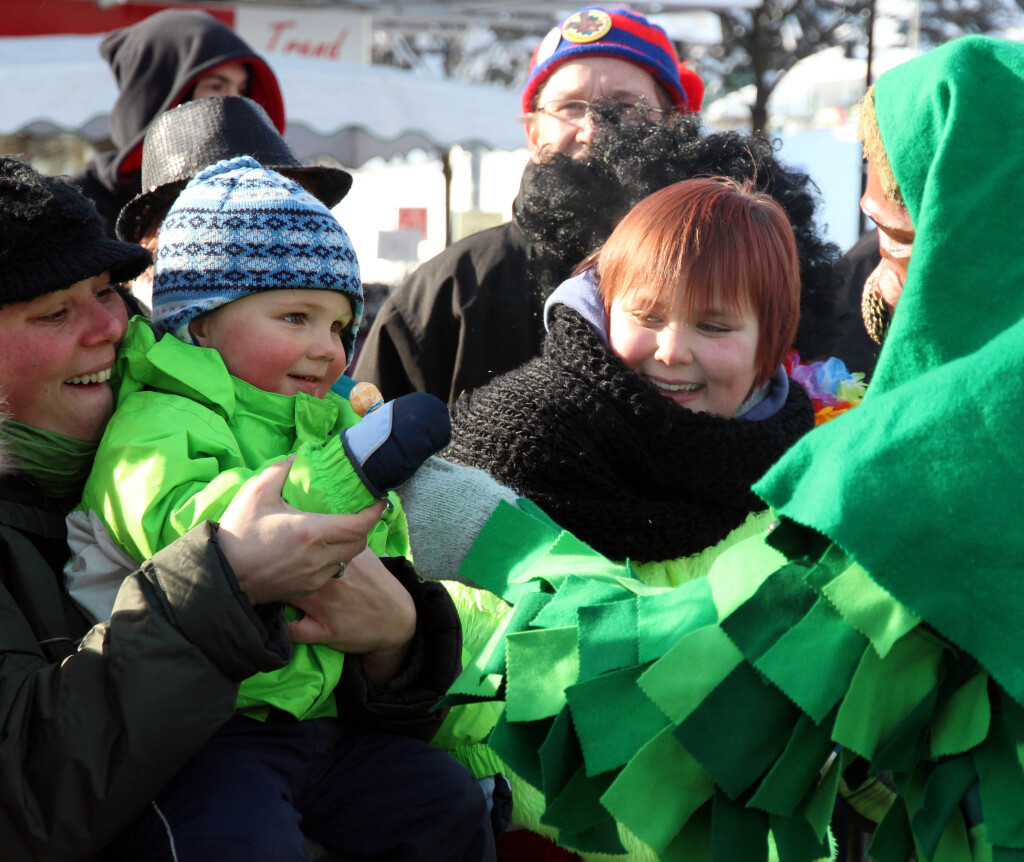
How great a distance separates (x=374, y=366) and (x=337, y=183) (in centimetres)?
54

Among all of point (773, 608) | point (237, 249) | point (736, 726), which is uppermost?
point (237, 249)

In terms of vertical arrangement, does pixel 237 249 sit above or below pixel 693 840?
above

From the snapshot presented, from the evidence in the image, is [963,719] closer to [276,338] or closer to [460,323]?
[276,338]

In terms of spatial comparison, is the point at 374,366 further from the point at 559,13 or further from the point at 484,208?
the point at 484,208

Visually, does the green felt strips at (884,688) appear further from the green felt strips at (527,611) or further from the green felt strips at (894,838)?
the green felt strips at (527,611)

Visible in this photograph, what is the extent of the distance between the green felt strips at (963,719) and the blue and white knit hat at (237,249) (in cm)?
127

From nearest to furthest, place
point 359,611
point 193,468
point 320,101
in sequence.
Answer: point 193,468 < point 359,611 < point 320,101

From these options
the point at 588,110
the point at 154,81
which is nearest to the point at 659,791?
the point at 588,110

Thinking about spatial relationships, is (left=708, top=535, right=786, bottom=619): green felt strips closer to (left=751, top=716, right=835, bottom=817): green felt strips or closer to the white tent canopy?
(left=751, top=716, right=835, bottom=817): green felt strips

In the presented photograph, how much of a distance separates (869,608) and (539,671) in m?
0.41

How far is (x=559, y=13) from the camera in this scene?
1142 cm

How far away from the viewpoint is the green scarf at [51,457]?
1.63 metres

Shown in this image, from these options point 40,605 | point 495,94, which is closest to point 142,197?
point 40,605

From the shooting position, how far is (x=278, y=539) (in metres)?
1.47
